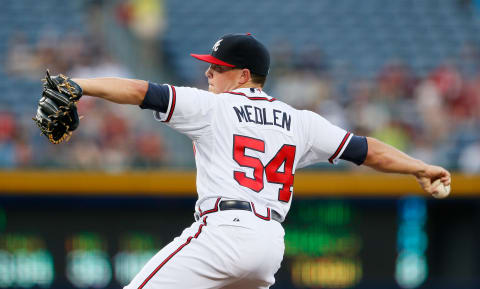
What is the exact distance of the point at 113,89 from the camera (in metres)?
3.61

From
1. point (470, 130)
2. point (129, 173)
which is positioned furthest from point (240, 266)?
point (470, 130)

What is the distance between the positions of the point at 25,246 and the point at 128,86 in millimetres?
5199

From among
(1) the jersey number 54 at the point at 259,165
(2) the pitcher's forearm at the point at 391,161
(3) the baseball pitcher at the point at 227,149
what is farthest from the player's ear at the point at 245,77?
(2) the pitcher's forearm at the point at 391,161

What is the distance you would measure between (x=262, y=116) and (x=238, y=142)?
20cm

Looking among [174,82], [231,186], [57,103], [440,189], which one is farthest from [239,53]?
[174,82]

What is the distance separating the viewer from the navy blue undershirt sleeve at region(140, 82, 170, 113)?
3721 mm

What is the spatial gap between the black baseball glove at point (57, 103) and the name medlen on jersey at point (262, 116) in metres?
0.80

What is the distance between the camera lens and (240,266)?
12.4ft

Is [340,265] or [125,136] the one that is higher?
[125,136]

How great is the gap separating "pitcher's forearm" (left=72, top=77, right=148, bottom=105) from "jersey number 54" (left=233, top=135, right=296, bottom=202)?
0.54 meters

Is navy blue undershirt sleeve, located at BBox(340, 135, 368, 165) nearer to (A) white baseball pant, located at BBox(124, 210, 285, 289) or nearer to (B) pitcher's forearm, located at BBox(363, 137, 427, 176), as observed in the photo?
(B) pitcher's forearm, located at BBox(363, 137, 427, 176)

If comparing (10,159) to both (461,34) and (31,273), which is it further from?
(461,34)

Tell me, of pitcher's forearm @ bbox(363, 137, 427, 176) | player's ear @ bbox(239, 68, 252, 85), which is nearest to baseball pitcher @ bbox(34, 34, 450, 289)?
player's ear @ bbox(239, 68, 252, 85)

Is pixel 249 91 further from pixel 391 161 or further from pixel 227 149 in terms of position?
pixel 391 161
